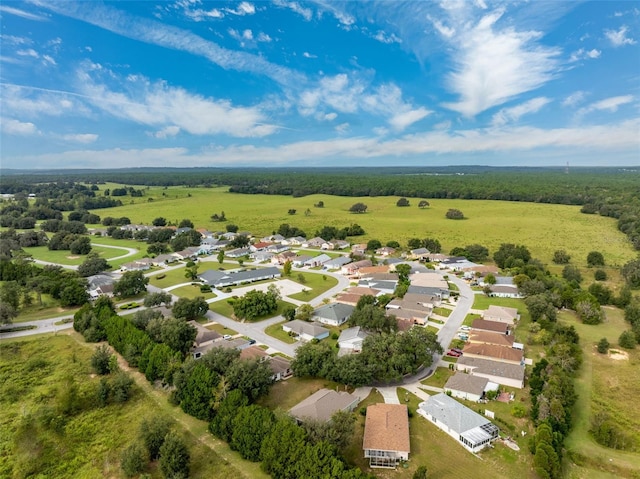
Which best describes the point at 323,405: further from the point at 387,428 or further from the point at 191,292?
the point at 191,292

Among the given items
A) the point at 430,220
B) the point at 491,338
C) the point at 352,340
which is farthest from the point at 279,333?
the point at 430,220

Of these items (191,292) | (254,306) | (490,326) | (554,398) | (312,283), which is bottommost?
(312,283)

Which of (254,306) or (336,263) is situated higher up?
(254,306)

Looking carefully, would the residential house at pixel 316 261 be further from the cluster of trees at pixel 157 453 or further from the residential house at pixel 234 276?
the cluster of trees at pixel 157 453

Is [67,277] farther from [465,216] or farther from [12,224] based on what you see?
[465,216]

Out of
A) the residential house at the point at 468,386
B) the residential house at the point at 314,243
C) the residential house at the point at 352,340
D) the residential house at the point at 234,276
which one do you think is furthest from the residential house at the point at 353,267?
the residential house at the point at 468,386

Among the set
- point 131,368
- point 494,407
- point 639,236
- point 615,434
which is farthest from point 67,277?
point 639,236
